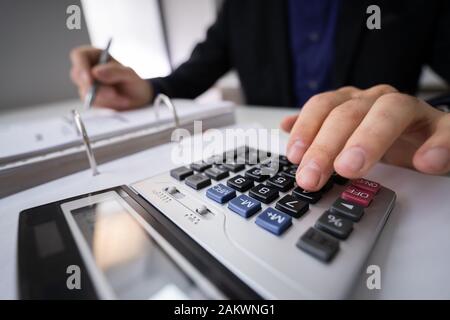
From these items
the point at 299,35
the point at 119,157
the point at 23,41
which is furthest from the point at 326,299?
the point at 299,35

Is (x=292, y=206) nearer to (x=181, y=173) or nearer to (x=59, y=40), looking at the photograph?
(x=181, y=173)

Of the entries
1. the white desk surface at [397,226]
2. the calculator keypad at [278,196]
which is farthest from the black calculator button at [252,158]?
the white desk surface at [397,226]

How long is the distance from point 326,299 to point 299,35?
30.6 inches

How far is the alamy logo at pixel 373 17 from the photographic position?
Answer: 0.60 metres

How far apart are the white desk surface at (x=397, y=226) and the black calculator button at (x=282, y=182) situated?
77 millimetres

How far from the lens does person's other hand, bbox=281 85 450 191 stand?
200 mm

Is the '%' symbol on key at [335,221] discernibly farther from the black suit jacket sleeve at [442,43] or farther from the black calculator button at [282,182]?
the black suit jacket sleeve at [442,43]

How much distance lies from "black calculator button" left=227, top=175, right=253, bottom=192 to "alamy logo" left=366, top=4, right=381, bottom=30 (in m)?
0.61

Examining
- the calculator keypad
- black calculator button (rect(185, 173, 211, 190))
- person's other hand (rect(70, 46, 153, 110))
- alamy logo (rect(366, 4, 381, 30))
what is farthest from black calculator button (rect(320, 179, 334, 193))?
alamy logo (rect(366, 4, 381, 30))

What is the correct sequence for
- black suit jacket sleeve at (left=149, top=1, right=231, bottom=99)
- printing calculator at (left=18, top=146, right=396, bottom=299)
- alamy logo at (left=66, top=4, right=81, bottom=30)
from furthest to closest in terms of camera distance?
1. black suit jacket sleeve at (left=149, top=1, right=231, bottom=99)
2. alamy logo at (left=66, top=4, right=81, bottom=30)
3. printing calculator at (left=18, top=146, right=396, bottom=299)

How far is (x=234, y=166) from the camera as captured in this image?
26 centimetres

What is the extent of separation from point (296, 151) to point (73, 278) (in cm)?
20

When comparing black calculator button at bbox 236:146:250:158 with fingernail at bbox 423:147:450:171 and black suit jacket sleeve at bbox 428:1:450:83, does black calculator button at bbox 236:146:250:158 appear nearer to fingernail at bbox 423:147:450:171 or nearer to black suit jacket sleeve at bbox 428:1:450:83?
fingernail at bbox 423:147:450:171

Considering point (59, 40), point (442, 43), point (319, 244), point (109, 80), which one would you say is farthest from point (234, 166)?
point (442, 43)
